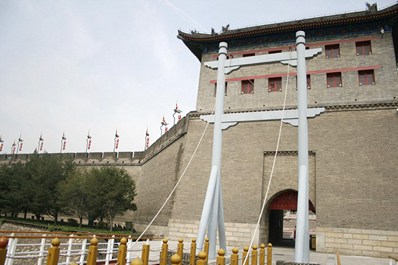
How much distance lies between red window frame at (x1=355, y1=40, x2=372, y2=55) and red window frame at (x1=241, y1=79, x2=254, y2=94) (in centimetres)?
498

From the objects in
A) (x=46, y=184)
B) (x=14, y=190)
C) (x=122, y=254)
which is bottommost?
(x=122, y=254)

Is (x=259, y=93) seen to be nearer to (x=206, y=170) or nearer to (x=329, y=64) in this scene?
(x=329, y=64)

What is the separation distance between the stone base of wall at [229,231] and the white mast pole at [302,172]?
7650 mm

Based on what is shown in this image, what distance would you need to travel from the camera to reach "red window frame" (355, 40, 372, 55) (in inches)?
599

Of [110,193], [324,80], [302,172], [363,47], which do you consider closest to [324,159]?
[324,80]

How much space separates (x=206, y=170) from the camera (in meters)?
16.2

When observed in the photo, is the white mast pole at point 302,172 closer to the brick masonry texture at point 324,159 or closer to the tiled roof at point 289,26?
the brick masonry texture at point 324,159

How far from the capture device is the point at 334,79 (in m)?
15.4

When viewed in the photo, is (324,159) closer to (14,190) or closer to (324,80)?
(324,80)

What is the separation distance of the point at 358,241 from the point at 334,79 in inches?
277

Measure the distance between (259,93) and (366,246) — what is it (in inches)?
315

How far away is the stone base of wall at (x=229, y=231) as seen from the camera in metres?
14.5

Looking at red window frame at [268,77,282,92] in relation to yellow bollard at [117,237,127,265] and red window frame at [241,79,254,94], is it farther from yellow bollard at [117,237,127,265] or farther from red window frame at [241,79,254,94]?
yellow bollard at [117,237,127,265]

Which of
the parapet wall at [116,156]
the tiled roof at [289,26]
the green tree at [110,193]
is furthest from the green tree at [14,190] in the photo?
the tiled roof at [289,26]
